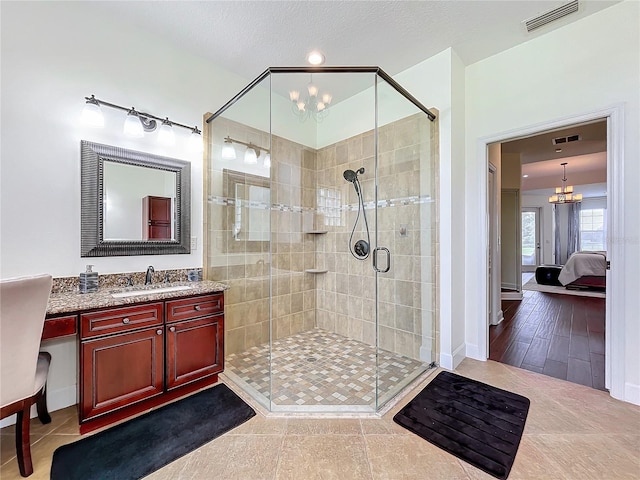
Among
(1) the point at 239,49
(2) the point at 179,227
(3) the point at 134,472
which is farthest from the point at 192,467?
(1) the point at 239,49

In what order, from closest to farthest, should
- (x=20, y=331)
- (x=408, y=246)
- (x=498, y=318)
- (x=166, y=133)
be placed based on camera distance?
(x=20, y=331) < (x=166, y=133) < (x=408, y=246) < (x=498, y=318)

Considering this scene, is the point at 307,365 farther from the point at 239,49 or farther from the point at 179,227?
the point at 239,49

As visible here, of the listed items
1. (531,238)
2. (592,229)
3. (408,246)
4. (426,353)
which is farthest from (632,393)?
(592,229)

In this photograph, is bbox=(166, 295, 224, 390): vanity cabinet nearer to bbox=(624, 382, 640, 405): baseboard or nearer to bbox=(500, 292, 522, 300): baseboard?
bbox=(624, 382, 640, 405): baseboard

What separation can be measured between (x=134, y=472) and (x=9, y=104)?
239cm

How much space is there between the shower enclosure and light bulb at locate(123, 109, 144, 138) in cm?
64

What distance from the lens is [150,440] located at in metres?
1.67

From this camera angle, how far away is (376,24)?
→ 7.57ft

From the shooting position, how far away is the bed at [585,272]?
5.68 metres

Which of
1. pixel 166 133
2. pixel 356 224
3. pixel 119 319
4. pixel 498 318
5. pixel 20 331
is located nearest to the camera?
pixel 20 331

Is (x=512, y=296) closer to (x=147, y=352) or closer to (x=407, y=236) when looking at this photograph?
(x=407, y=236)

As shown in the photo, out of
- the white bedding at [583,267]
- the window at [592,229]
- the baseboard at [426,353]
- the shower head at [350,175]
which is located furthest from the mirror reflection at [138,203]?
the window at [592,229]

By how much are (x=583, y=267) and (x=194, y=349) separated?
24.9 ft

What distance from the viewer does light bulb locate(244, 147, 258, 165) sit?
2.92 m
